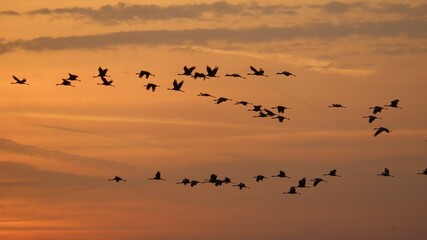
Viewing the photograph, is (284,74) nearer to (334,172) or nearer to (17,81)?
(334,172)

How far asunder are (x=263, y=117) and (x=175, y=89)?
39.9 feet

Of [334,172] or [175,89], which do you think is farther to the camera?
[334,172]

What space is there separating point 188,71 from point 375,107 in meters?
18.4

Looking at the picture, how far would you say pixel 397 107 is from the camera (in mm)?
155250

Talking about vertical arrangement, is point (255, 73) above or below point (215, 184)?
above

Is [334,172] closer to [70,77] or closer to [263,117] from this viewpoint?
[263,117]

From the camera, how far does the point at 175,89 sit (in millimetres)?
155750

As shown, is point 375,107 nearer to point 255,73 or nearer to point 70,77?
point 255,73

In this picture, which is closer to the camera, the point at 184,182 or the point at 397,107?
the point at 397,107

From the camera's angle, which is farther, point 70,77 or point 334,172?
point 334,172

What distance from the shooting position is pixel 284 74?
15800cm

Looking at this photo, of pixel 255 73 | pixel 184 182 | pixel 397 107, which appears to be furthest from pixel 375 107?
pixel 184 182

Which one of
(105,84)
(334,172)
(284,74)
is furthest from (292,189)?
(105,84)

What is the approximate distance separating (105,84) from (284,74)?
17.7m
